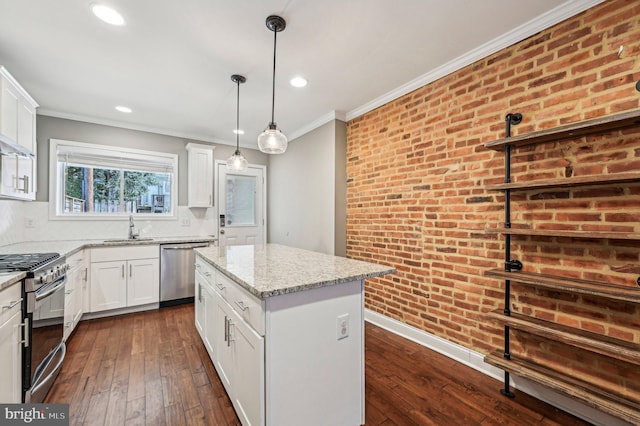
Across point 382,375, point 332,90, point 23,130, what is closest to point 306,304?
point 382,375

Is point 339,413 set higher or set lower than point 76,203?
lower

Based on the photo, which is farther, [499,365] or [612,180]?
[499,365]

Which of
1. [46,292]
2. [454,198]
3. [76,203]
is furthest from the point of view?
[76,203]

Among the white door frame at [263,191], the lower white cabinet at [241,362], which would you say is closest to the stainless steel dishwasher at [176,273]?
the white door frame at [263,191]

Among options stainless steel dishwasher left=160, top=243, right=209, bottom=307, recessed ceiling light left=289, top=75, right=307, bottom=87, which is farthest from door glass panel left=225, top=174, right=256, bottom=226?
recessed ceiling light left=289, top=75, right=307, bottom=87

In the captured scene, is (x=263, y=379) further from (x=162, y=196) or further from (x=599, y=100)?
(x=162, y=196)

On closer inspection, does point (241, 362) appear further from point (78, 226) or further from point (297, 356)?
point (78, 226)

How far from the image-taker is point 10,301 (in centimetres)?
148

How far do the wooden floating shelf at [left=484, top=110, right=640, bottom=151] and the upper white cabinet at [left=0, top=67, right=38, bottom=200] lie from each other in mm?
3540

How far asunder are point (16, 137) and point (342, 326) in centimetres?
323

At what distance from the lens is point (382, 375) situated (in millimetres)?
2109

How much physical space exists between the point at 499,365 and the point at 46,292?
3090 millimetres

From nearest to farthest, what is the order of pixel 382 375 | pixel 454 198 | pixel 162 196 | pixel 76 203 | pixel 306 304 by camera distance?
pixel 306 304, pixel 382 375, pixel 454 198, pixel 76 203, pixel 162 196

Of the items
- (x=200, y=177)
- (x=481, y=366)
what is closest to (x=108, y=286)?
(x=200, y=177)
